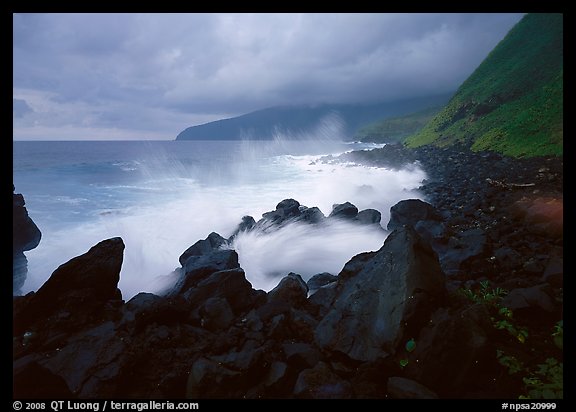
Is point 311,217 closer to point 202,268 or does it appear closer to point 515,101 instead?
point 202,268

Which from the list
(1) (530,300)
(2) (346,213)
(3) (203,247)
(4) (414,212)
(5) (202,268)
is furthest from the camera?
(2) (346,213)

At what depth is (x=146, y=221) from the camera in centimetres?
2527

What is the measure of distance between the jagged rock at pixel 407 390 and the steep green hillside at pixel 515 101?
25.4m

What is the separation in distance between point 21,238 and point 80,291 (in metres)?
15.9

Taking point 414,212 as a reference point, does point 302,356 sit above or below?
below

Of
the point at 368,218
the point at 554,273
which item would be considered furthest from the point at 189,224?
the point at 554,273

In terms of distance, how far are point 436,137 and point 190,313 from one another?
56265 millimetres

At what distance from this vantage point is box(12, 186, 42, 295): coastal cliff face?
15.4 meters

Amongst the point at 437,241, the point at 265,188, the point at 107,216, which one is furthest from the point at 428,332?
the point at 265,188

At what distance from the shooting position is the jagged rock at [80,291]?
5414 mm

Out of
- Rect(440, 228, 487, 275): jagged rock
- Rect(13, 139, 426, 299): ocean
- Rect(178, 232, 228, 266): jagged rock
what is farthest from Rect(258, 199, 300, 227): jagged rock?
Rect(440, 228, 487, 275): jagged rock

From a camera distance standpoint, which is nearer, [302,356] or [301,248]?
[302,356]

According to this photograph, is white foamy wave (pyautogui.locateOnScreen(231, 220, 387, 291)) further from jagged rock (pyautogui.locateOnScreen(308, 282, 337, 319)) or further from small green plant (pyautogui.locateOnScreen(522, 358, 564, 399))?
small green plant (pyautogui.locateOnScreen(522, 358, 564, 399))

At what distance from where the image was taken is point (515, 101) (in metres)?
42.1
